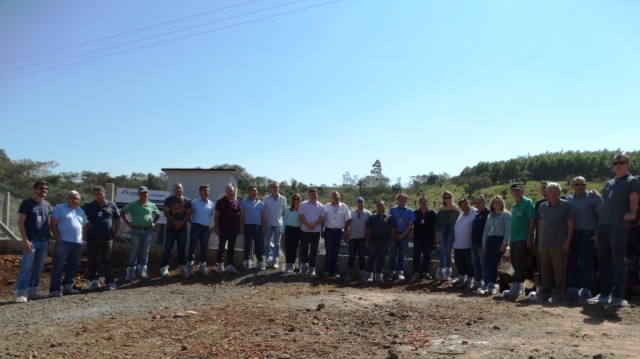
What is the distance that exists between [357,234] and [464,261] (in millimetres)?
2244

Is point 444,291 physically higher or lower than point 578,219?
lower

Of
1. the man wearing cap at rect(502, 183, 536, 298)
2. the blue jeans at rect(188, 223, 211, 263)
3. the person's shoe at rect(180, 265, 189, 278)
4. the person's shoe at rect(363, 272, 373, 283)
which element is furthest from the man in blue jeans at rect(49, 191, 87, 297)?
the man wearing cap at rect(502, 183, 536, 298)

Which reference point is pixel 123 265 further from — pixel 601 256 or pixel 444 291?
pixel 601 256

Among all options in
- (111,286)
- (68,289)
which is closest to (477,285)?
(111,286)

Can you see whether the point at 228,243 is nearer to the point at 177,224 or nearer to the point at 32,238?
the point at 177,224

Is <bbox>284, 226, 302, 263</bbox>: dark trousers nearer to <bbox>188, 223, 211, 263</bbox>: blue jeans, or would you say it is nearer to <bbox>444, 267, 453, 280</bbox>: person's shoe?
<bbox>188, 223, 211, 263</bbox>: blue jeans

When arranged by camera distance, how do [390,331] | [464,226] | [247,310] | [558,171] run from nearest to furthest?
[390,331], [247,310], [464,226], [558,171]

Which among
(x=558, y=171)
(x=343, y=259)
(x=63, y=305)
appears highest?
(x=558, y=171)

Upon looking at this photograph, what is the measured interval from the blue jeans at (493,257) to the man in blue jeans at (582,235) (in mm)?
1240

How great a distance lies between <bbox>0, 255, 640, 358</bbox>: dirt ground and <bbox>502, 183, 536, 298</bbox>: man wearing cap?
0.47 metres

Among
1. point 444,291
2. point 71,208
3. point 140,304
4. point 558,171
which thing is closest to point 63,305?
point 140,304

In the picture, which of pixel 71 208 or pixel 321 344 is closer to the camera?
pixel 321 344

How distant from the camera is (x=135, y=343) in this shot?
19.2ft

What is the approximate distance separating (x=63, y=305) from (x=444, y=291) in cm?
634
